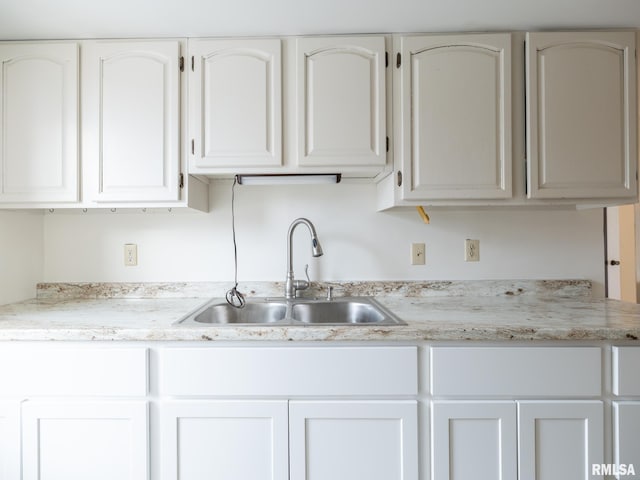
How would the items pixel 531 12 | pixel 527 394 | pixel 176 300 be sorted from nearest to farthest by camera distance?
pixel 527 394 → pixel 531 12 → pixel 176 300

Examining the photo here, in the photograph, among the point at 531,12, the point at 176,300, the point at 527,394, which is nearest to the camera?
the point at 527,394

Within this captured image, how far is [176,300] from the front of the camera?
5.86 feet

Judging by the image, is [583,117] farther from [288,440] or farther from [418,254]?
[288,440]

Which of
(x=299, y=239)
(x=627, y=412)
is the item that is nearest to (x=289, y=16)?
(x=299, y=239)

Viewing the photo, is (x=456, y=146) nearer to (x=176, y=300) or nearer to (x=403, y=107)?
(x=403, y=107)

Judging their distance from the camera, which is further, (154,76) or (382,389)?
(154,76)

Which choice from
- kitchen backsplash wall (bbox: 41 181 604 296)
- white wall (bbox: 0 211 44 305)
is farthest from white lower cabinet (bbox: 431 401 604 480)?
white wall (bbox: 0 211 44 305)

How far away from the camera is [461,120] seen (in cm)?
149

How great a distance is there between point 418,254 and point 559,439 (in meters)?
0.92

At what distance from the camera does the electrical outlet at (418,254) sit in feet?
6.06

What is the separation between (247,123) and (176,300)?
914mm

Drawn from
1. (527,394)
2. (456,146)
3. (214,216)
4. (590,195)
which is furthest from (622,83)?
(214,216)

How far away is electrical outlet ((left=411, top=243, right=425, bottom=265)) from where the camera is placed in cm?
185

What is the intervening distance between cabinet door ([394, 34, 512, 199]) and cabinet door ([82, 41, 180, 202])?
0.96m
